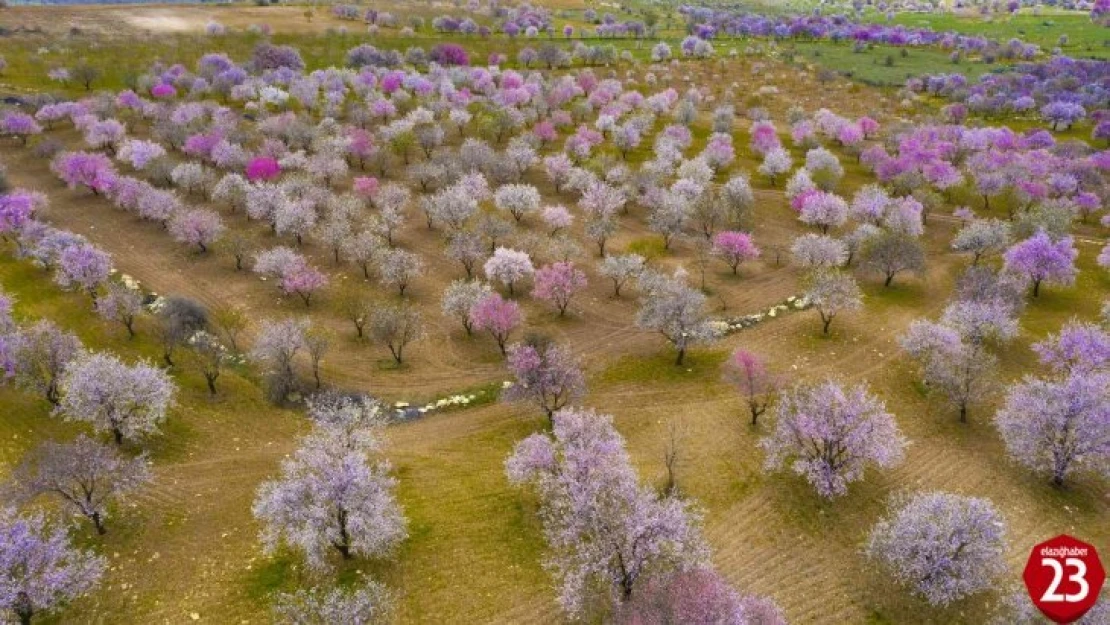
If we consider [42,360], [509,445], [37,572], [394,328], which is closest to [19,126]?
[42,360]

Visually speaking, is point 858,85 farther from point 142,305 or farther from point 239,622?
point 239,622

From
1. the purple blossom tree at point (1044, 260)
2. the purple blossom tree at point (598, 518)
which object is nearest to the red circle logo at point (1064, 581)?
the purple blossom tree at point (598, 518)

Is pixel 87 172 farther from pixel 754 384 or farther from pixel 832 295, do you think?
Result: pixel 832 295

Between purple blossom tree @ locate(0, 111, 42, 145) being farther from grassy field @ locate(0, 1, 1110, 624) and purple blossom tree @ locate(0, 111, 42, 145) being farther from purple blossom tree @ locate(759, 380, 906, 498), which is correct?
purple blossom tree @ locate(759, 380, 906, 498)

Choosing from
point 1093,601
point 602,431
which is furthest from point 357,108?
point 1093,601

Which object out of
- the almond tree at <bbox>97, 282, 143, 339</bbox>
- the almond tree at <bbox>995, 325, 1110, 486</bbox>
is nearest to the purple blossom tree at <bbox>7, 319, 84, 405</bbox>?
the almond tree at <bbox>97, 282, 143, 339</bbox>
